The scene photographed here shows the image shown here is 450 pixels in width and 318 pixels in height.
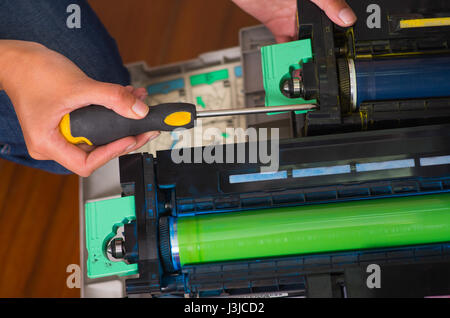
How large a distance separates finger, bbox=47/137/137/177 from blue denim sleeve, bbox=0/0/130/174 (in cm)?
31

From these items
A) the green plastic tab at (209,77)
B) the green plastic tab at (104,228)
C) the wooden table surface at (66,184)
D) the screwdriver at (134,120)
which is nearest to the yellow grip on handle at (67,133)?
the screwdriver at (134,120)

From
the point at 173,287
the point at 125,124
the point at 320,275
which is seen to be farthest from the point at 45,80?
the point at 320,275

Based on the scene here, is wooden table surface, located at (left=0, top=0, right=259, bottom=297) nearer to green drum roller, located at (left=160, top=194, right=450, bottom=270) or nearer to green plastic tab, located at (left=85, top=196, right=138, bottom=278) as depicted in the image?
green plastic tab, located at (left=85, top=196, right=138, bottom=278)

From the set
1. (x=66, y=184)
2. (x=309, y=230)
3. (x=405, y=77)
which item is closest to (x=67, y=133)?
(x=309, y=230)

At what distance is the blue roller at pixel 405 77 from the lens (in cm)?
86

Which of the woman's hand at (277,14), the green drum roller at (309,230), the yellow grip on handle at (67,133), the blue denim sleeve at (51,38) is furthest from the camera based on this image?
the woman's hand at (277,14)

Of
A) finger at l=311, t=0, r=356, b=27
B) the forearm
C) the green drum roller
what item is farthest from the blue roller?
the forearm

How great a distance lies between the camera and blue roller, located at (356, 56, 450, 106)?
864 millimetres

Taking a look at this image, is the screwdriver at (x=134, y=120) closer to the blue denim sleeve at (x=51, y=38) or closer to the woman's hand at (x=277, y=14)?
the blue denim sleeve at (x=51, y=38)

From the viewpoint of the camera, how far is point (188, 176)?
83 centimetres

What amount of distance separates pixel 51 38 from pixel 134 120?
1.76 ft

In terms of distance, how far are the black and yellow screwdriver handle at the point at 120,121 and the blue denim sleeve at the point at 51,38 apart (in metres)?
0.40

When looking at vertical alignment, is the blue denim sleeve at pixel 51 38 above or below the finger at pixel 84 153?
above

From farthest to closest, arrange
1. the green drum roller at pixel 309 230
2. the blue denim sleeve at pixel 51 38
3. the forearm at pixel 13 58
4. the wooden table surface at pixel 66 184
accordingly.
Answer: the wooden table surface at pixel 66 184
the blue denim sleeve at pixel 51 38
the forearm at pixel 13 58
the green drum roller at pixel 309 230
